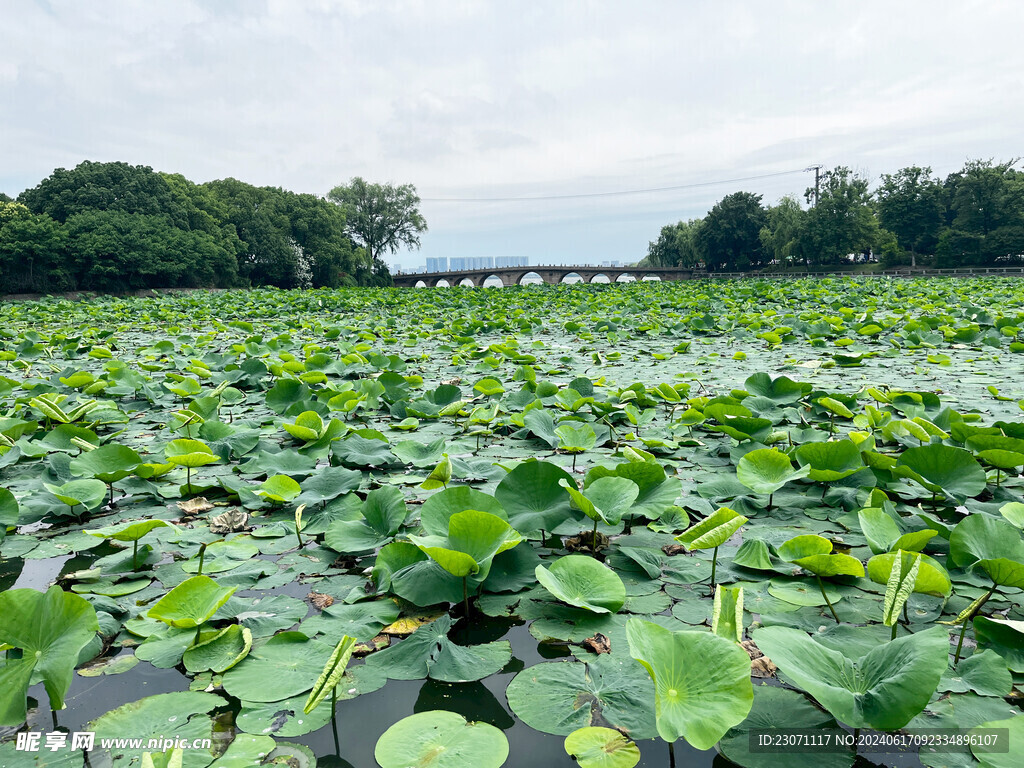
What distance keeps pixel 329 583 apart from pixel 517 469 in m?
0.52

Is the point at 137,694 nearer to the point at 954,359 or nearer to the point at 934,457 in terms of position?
the point at 934,457

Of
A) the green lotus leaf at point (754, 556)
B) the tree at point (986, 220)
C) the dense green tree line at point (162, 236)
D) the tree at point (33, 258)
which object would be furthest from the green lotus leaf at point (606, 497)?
the tree at point (986, 220)

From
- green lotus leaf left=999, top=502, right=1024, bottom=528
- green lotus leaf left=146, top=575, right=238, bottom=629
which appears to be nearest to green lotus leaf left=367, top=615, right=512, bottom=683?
green lotus leaf left=146, top=575, right=238, bottom=629

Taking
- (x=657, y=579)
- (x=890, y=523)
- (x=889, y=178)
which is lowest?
(x=657, y=579)

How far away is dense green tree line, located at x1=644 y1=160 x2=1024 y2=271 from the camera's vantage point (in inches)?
1256

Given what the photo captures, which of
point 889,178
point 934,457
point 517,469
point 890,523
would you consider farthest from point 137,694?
point 889,178

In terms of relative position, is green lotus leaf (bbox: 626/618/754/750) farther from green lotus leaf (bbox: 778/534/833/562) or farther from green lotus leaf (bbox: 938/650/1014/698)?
green lotus leaf (bbox: 778/534/833/562)

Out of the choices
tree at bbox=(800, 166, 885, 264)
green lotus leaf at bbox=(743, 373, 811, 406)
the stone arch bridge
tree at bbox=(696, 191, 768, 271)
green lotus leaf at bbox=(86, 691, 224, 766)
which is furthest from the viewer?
the stone arch bridge

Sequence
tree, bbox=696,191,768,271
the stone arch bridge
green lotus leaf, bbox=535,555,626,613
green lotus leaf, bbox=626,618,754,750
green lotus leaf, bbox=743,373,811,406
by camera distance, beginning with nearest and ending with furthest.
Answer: green lotus leaf, bbox=626,618,754,750, green lotus leaf, bbox=535,555,626,613, green lotus leaf, bbox=743,373,811,406, tree, bbox=696,191,768,271, the stone arch bridge

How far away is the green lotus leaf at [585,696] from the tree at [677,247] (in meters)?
48.5

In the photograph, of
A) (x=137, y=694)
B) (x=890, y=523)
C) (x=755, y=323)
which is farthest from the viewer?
(x=755, y=323)

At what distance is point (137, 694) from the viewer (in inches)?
38.1

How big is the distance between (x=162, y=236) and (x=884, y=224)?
136 ft

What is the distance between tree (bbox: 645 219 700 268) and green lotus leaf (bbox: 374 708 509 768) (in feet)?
160
